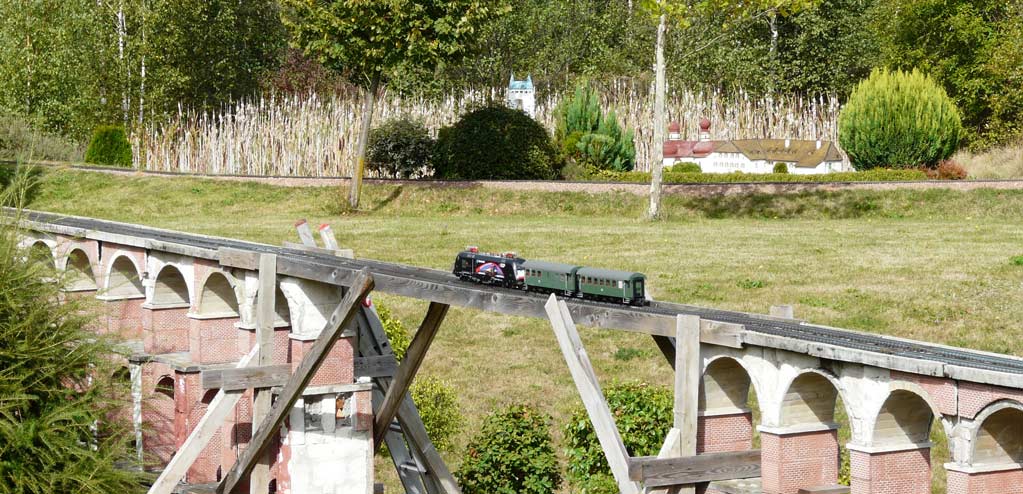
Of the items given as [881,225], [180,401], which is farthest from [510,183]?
[180,401]

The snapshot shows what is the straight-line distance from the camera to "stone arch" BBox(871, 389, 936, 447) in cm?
1384

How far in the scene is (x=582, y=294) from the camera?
58.2 ft

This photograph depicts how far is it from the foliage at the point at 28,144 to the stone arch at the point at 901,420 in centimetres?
4280

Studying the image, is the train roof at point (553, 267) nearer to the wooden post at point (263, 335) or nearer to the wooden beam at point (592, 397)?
the wooden beam at point (592, 397)

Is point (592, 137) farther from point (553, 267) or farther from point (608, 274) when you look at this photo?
point (608, 274)

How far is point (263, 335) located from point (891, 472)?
11.9m

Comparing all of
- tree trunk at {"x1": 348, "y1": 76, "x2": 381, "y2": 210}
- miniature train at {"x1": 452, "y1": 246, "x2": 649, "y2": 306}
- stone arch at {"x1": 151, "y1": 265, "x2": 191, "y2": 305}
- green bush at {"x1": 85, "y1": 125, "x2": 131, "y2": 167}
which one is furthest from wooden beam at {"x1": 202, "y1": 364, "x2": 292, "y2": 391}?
green bush at {"x1": 85, "y1": 125, "x2": 131, "y2": 167}

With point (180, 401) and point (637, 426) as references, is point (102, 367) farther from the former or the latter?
point (637, 426)

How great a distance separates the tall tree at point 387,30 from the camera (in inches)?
1743

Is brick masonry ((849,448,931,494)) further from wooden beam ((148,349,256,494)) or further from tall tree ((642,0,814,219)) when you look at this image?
tall tree ((642,0,814,219))

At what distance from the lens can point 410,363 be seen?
2103cm

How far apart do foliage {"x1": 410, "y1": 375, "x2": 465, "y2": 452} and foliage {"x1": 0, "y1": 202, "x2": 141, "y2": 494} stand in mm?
5776

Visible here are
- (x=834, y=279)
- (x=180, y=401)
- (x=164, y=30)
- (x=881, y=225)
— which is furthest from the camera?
(x=164, y=30)

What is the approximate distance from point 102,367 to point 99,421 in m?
1.01
